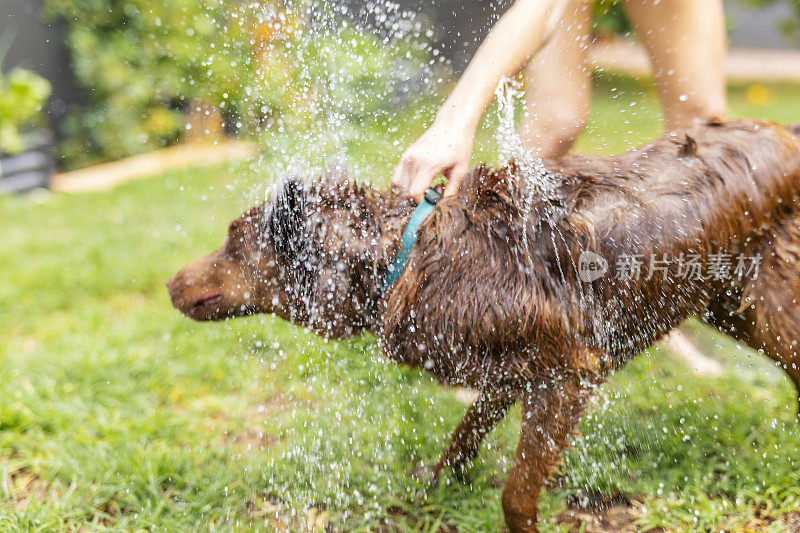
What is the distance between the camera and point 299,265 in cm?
263

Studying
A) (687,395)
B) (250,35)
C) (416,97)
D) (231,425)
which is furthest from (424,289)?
(250,35)

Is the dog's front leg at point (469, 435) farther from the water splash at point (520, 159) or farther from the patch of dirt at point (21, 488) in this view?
the patch of dirt at point (21, 488)

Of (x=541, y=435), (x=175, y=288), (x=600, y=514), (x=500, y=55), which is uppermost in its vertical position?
(x=500, y=55)

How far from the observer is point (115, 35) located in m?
8.63

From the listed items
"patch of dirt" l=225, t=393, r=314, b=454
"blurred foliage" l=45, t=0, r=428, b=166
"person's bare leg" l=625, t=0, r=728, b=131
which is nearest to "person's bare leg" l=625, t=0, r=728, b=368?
"person's bare leg" l=625, t=0, r=728, b=131

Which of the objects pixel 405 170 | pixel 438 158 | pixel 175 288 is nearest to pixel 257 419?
pixel 175 288

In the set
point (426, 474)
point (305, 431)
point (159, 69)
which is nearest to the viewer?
point (426, 474)

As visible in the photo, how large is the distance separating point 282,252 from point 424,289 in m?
0.64

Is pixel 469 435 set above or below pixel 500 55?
below

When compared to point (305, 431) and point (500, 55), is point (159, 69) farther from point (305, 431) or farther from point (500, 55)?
point (500, 55)

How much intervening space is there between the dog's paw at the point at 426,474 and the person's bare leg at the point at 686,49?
6.40 ft

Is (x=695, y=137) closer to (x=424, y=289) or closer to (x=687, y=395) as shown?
(x=424, y=289)

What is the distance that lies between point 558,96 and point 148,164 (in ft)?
20.9

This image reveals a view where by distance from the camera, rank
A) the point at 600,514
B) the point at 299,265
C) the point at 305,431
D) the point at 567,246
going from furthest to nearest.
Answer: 1. the point at 305,431
2. the point at 600,514
3. the point at 299,265
4. the point at 567,246
